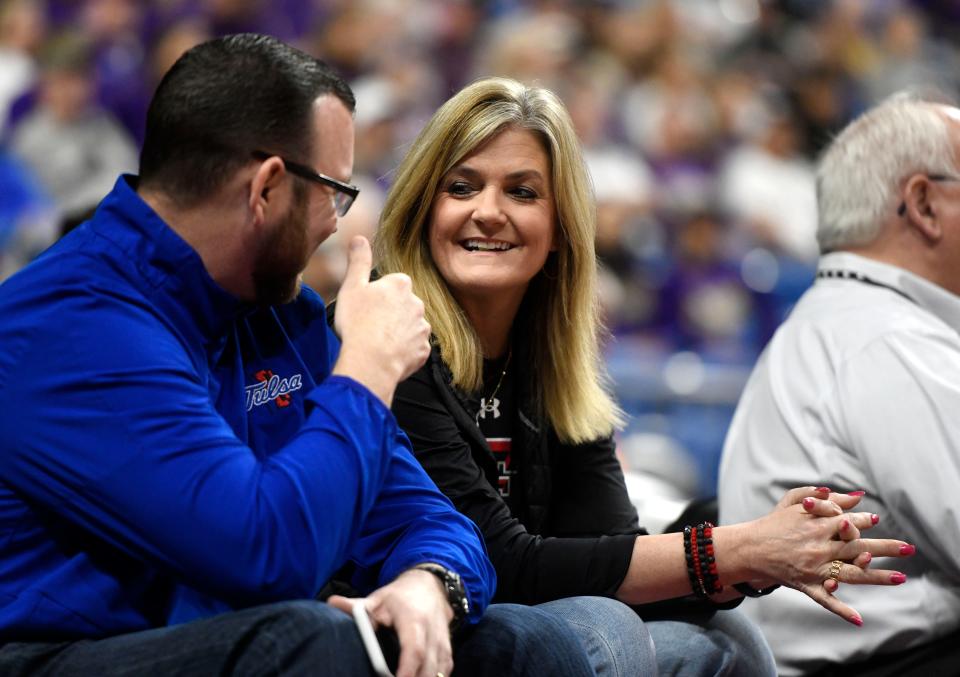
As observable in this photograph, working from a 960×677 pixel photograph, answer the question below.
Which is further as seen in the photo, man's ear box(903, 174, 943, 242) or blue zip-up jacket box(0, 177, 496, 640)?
man's ear box(903, 174, 943, 242)

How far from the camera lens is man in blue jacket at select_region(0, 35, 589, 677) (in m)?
1.43

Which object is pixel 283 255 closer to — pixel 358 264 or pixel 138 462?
pixel 358 264

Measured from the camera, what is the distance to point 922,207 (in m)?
2.73

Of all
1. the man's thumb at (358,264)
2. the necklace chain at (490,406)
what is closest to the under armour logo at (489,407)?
the necklace chain at (490,406)

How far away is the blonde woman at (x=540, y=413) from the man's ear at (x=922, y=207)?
2.56 ft

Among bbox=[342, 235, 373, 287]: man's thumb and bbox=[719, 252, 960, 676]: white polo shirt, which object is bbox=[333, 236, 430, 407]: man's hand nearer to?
bbox=[342, 235, 373, 287]: man's thumb

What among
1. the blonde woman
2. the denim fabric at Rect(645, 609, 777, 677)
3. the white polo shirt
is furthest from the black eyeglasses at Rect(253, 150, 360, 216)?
the white polo shirt

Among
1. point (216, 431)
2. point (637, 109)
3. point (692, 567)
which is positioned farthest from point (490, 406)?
point (637, 109)

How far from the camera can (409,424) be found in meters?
2.10

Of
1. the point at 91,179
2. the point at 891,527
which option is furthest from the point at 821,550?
the point at 91,179

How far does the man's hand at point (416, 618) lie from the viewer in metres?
1.54

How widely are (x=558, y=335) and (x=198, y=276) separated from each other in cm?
95

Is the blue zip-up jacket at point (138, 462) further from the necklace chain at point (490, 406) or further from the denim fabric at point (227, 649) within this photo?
the necklace chain at point (490, 406)

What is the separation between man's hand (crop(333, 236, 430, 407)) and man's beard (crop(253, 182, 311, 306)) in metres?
0.08
